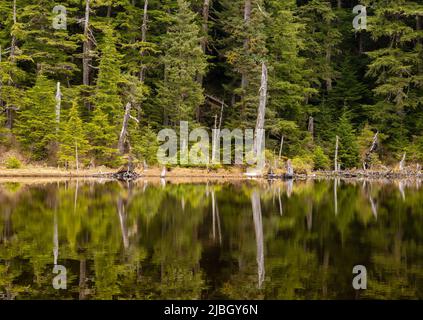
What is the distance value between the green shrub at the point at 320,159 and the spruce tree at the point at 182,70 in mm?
9366

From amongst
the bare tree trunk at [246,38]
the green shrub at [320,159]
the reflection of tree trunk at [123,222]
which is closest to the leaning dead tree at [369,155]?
the green shrub at [320,159]

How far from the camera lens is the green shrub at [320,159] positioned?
3925cm

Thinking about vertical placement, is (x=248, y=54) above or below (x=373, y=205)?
above

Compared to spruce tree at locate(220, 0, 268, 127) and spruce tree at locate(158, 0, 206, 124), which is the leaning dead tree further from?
spruce tree at locate(158, 0, 206, 124)

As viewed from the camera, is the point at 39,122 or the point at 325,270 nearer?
the point at 325,270

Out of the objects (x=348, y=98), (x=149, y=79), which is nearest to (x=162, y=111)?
(x=149, y=79)

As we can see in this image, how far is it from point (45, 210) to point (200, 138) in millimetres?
22462

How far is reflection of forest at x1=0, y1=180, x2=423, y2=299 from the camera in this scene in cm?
810

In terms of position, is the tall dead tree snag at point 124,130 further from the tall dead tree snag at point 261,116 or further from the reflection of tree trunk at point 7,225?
the reflection of tree trunk at point 7,225

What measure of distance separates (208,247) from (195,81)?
1178 inches

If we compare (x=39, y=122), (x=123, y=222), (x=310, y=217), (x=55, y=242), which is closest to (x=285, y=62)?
(x=39, y=122)

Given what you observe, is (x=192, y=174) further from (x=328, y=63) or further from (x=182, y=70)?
(x=328, y=63)

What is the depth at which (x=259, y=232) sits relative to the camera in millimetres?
13141

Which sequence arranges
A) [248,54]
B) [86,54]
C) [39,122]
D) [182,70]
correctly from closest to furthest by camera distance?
[39,122] → [182,70] → [86,54] → [248,54]
